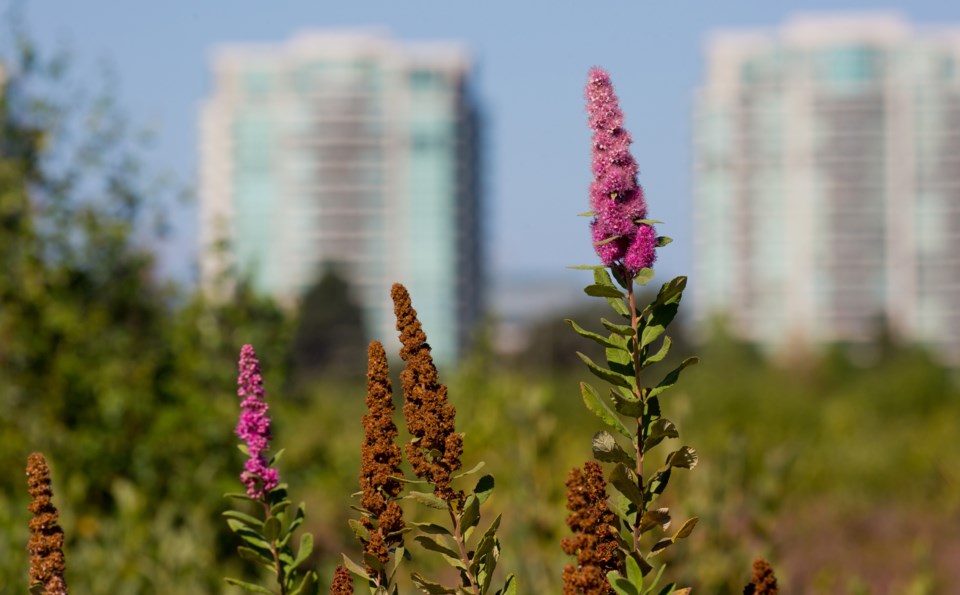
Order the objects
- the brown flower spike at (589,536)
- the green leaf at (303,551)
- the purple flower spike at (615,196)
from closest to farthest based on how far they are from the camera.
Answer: the brown flower spike at (589,536) < the purple flower spike at (615,196) < the green leaf at (303,551)

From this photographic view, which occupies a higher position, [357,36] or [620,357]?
[357,36]

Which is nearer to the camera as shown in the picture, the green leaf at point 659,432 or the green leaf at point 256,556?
the green leaf at point 659,432

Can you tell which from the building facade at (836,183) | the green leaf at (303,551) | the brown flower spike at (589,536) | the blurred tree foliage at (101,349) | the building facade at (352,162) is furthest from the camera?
the building facade at (352,162)

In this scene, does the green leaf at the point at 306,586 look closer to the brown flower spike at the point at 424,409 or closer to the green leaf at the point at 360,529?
the green leaf at the point at 360,529

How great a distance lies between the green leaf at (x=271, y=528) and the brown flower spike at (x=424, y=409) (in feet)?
0.77

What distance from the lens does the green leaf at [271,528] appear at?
167 cm

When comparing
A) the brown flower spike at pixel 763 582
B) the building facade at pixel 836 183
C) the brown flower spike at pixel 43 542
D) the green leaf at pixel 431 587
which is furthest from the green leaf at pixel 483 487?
the building facade at pixel 836 183

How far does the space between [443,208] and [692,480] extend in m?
125

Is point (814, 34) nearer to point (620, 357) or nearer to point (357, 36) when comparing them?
point (357, 36)

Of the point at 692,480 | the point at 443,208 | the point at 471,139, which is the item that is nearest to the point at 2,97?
the point at 692,480

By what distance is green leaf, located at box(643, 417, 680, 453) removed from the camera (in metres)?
1.53

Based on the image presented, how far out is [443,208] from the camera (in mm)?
130375

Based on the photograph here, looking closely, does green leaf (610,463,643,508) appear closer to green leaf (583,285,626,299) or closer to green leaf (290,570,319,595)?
green leaf (583,285,626,299)

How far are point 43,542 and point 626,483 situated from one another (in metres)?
0.66
